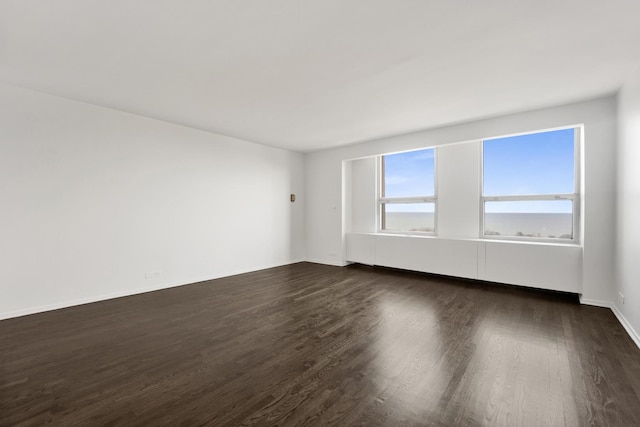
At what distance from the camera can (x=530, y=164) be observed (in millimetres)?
4469

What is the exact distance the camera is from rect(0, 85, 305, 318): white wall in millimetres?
3273

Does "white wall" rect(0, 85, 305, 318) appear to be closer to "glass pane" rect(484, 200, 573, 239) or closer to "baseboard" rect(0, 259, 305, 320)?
"baseboard" rect(0, 259, 305, 320)

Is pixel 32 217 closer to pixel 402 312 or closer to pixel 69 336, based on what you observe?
Result: pixel 69 336

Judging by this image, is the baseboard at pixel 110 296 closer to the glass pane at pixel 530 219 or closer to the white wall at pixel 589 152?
the white wall at pixel 589 152

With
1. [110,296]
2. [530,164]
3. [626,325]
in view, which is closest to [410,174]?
[530,164]

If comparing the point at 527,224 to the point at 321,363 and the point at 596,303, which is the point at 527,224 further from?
the point at 321,363

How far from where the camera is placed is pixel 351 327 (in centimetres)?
293

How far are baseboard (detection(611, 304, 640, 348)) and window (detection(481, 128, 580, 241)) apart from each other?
1.14 m

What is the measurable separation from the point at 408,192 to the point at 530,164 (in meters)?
2.05

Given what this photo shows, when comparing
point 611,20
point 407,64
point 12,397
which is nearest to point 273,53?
point 407,64

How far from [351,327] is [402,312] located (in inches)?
31.5

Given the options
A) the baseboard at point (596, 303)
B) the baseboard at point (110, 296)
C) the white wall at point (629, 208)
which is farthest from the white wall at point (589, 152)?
the baseboard at point (110, 296)

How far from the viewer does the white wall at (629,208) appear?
264 cm

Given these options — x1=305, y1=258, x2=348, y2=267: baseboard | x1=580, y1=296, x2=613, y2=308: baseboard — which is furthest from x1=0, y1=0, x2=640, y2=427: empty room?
x1=305, y1=258, x2=348, y2=267: baseboard
